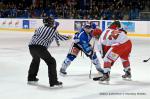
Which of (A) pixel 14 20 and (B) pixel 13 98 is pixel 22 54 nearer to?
(B) pixel 13 98

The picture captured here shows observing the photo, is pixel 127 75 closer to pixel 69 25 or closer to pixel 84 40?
pixel 84 40

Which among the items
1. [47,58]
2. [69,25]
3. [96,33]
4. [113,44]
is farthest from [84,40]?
[69,25]

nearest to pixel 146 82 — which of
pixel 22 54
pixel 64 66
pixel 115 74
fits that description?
pixel 115 74

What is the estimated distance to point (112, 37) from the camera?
754cm

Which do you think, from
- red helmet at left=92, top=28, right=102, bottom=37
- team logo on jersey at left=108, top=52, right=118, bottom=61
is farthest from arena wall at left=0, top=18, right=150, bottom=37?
team logo on jersey at left=108, top=52, right=118, bottom=61

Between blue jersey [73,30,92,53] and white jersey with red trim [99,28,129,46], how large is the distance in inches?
25.0

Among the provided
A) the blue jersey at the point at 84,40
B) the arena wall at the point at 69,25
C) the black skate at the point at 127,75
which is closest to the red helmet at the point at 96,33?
the blue jersey at the point at 84,40

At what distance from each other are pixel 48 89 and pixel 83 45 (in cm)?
151

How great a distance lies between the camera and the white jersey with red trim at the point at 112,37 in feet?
24.7

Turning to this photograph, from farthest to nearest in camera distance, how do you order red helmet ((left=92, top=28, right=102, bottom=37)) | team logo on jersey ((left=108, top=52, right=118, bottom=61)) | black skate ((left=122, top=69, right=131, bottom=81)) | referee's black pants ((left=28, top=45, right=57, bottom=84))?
red helmet ((left=92, top=28, right=102, bottom=37)), black skate ((left=122, top=69, right=131, bottom=81)), team logo on jersey ((left=108, top=52, right=118, bottom=61)), referee's black pants ((left=28, top=45, right=57, bottom=84))

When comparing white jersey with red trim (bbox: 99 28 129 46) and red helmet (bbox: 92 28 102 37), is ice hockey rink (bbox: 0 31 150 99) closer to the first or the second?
white jersey with red trim (bbox: 99 28 129 46)

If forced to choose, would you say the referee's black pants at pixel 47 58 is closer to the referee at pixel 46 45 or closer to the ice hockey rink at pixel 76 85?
the referee at pixel 46 45

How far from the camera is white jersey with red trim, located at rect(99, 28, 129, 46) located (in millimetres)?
7531

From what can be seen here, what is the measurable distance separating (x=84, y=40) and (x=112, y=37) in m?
0.83
